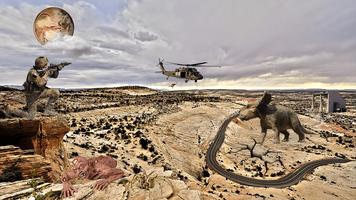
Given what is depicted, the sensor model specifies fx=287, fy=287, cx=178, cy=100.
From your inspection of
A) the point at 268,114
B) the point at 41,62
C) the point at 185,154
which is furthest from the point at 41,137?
the point at 268,114

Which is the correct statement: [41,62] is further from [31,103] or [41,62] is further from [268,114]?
[268,114]

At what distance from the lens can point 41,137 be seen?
19.0 metres

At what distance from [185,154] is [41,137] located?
93.3 feet

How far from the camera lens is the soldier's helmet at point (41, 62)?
1949 cm

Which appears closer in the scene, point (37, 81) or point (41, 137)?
point (41, 137)

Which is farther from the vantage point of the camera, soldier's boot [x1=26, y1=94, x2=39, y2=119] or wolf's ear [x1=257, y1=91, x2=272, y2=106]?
wolf's ear [x1=257, y1=91, x2=272, y2=106]

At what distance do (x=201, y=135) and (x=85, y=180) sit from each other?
40.7 m

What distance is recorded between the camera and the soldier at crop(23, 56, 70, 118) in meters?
19.4

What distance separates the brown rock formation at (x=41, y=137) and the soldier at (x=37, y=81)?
1.13 meters

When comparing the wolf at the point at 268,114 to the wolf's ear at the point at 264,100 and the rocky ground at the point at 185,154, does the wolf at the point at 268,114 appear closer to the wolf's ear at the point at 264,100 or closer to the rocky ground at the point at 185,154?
the wolf's ear at the point at 264,100

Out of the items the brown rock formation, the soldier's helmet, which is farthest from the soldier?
the brown rock formation

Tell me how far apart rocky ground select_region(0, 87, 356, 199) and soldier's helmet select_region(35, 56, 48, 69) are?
18.6 ft

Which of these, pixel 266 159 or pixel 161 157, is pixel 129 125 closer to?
pixel 161 157

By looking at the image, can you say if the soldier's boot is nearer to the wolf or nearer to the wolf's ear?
the wolf
